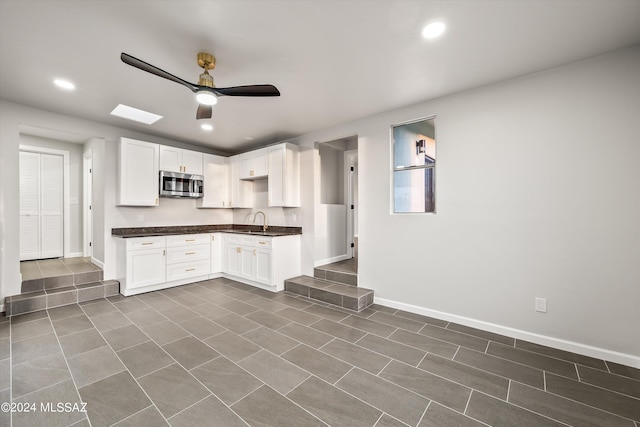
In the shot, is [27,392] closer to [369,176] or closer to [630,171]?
[369,176]

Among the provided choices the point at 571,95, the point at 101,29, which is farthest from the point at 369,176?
the point at 101,29

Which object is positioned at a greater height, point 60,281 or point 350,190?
point 350,190

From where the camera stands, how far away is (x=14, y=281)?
134 inches

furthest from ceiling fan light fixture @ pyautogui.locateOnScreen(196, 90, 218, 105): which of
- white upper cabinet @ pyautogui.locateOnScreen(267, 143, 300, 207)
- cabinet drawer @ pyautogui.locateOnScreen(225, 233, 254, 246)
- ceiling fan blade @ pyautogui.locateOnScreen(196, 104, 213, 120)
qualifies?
cabinet drawer @ pyautogui.locateOnScreen(225, 233, 254, 246)

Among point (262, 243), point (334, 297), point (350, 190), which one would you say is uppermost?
point (350, 190)

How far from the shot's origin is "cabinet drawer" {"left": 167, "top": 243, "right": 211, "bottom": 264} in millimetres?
4418

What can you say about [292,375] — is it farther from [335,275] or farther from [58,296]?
[58,296]

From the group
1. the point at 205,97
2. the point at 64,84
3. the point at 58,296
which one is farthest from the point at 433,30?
the point at 58,296

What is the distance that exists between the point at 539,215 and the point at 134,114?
5.22 m

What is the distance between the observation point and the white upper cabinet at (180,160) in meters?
4.63

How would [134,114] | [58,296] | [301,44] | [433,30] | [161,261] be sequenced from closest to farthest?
[433,30] < [301,44] < [58,296] < [134,114] < [161,261]

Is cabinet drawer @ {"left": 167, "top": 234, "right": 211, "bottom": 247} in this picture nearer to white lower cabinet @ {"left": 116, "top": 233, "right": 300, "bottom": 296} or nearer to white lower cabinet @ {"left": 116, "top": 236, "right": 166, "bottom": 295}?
white lower cabinet @ {"left": 116, "top": 233, "right": 300, "bottom": 296}

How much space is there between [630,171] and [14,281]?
680 centimetres

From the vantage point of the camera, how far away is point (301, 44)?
218 centimetres
